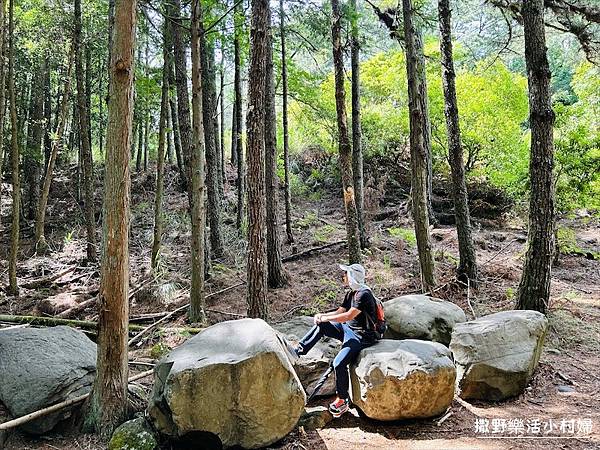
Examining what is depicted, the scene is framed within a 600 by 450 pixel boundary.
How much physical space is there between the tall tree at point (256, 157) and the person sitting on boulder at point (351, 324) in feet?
6.07

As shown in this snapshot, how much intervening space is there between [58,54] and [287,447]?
1445 cm

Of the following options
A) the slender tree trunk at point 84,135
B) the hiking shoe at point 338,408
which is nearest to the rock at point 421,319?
the hiking shoe at point 338,408

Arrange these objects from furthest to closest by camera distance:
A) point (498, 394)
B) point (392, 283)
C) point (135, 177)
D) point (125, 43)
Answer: point (135, 177)
point (392, 283)
point (498, 394)
point (125, 43)

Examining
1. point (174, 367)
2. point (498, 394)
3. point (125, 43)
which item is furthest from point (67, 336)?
point (498, 394)

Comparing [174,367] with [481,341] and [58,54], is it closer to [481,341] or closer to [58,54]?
[481,341]

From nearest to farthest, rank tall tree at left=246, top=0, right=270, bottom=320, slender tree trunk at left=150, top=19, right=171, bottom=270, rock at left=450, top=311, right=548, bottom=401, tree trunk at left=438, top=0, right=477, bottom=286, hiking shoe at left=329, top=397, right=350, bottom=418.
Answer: hiking shoe at left=329, top=397, right=350, bottom=418 → rock at left=450, top=311, right=548, bottom=401 → tall tree at left=246, top=0, right=270, bottom=320 → tree trunk at left=438, top=0, right=477, bottom=286 → slender tree trunk at left=150, top=19, right=171, bottom=270

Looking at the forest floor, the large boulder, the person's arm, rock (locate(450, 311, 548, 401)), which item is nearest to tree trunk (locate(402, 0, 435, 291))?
the forest floor

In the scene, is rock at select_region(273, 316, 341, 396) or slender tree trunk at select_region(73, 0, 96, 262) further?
slender tree trunk at select_region(73, 0, 96, 262)

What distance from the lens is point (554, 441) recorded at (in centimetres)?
442

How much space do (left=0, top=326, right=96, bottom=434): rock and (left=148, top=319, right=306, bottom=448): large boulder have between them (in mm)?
1301

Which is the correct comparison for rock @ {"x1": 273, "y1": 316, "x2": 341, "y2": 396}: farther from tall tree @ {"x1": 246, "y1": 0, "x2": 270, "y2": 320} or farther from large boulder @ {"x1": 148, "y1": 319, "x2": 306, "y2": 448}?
large boulder @ {"x1": 148, "y1": 319, "x2": 306, "y2": 448}

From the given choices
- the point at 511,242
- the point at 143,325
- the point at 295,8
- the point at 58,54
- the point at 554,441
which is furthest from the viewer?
the point at 58,54

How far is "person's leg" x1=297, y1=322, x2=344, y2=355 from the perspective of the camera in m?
5.84

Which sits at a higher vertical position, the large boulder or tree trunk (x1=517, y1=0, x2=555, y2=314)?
tree trunk (x1=517, y1=0, x2=555, y2=314)
